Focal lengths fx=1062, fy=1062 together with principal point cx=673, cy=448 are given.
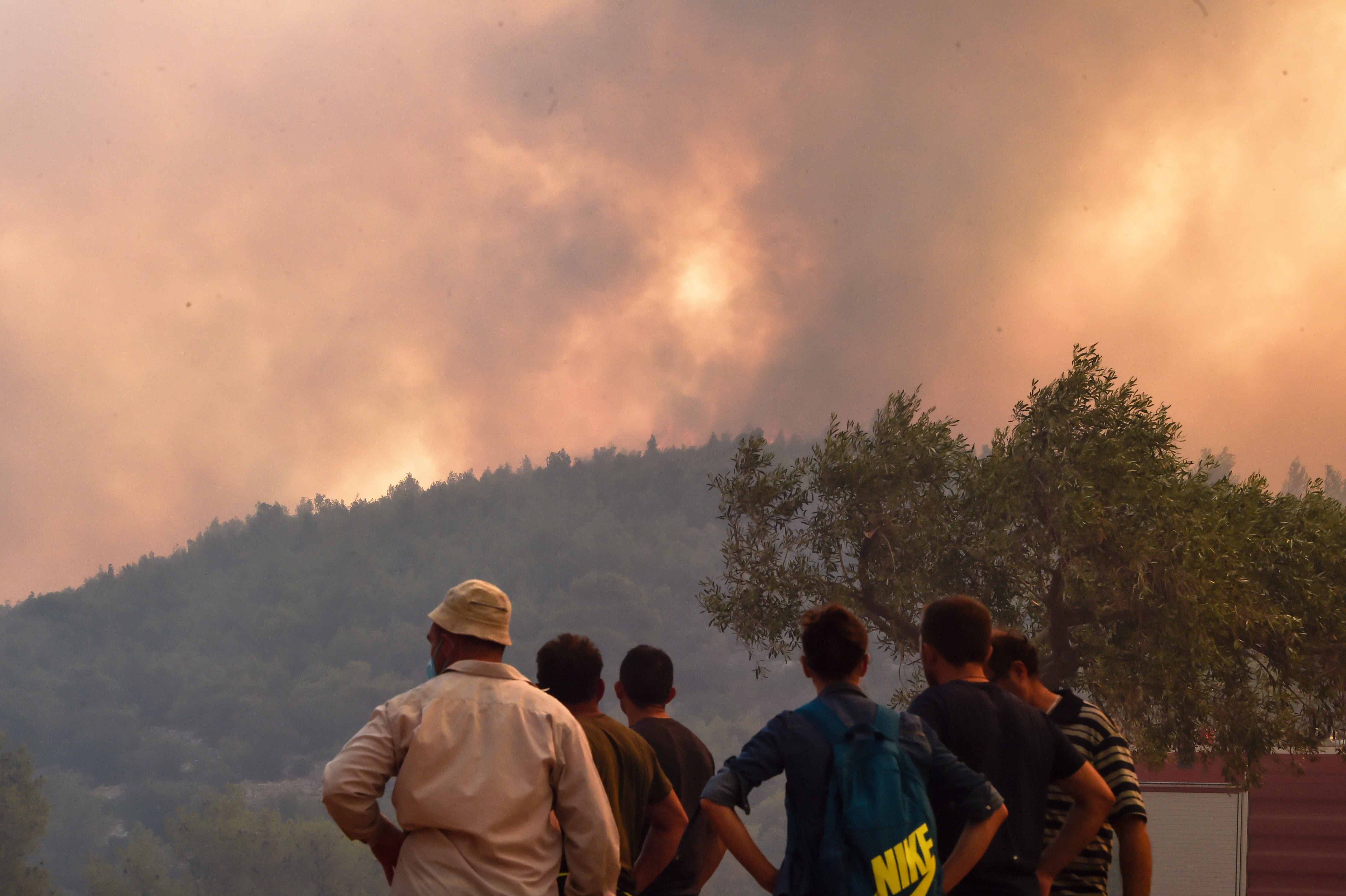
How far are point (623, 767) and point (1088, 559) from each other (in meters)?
17.9

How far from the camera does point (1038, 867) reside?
14.6 feet

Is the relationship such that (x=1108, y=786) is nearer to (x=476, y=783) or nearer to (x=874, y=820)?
(x=874, y=820)

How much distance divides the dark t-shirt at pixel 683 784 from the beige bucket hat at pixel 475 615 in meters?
1.46

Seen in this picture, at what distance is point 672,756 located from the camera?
5.58 meters

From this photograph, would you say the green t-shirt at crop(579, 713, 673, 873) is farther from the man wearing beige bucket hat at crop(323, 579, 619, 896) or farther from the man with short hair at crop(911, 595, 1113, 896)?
the man with short hair at crop(911, 595, 1113, 896)

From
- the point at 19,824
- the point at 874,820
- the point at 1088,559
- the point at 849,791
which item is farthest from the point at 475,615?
the point at 19,824

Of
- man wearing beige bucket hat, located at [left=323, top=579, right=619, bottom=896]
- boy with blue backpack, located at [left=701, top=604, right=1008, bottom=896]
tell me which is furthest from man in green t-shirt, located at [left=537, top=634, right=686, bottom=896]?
Answer: boy with blue backpack, located at [left=701, top=604, right=1008, bottom=896]

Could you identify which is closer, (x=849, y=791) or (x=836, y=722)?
(x=849, y=791)

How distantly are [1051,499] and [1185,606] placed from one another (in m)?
3.32

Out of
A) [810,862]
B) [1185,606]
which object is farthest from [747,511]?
[810,862]

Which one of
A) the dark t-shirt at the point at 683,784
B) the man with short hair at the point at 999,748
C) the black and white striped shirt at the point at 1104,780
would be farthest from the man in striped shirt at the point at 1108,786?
the dark t-shirt at the point at 683,784

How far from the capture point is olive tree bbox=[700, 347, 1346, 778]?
64.4ft

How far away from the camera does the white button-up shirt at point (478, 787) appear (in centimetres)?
377

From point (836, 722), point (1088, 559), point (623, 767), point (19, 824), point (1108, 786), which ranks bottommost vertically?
point (19, 824)
